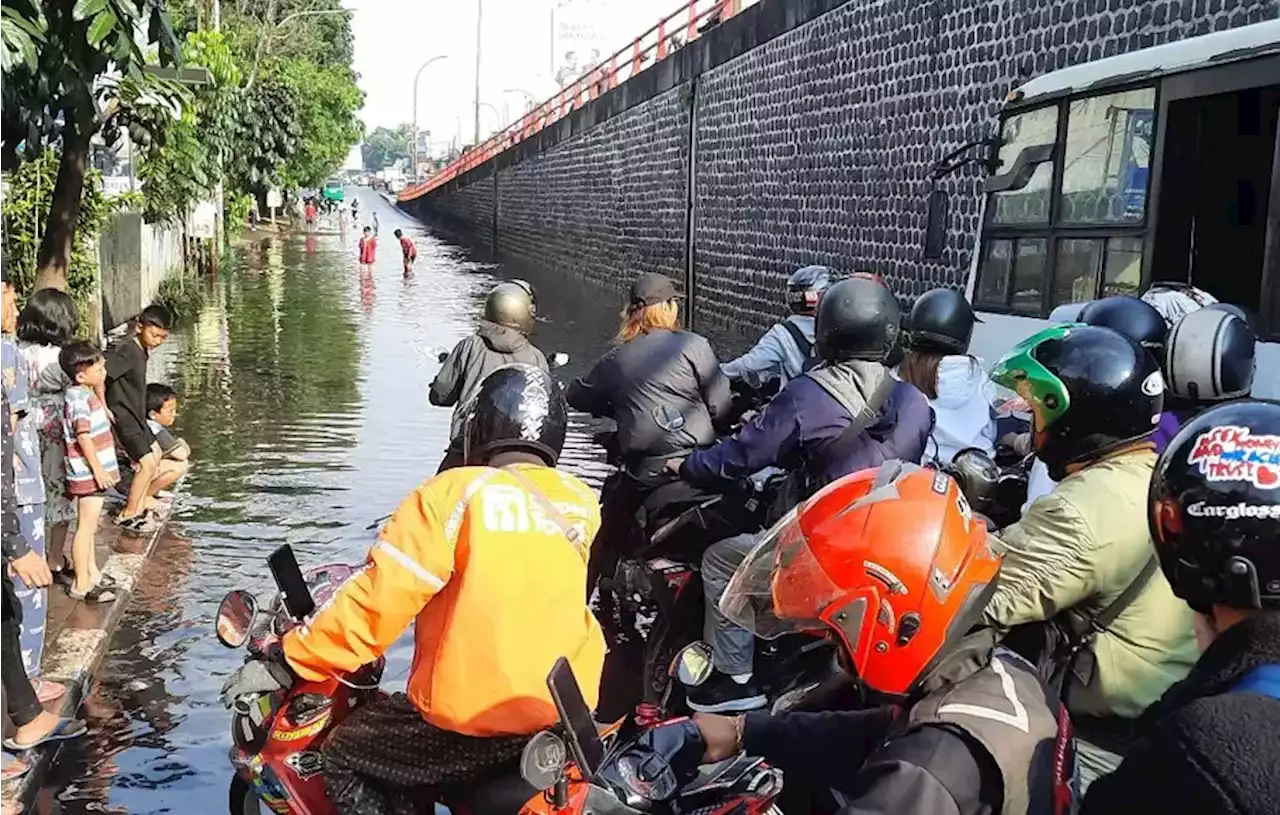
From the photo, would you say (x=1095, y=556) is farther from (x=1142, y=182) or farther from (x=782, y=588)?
(x=1142, y=182)

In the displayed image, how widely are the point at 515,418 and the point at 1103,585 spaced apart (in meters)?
1.30

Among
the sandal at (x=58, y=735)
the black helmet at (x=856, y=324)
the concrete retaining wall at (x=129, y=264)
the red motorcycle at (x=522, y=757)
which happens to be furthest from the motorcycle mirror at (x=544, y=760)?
the concrete retaining wall at (x=129, y=264)

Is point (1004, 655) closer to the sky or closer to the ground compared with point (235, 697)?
closer to the sky

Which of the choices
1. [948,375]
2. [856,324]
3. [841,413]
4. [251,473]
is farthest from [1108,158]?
[251,473]

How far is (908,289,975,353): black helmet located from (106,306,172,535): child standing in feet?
14.5

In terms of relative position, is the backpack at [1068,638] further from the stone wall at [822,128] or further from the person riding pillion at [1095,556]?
the stone wall at [822,128]

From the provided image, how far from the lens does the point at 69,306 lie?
611 centimetres

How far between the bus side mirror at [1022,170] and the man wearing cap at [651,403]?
2.70 m

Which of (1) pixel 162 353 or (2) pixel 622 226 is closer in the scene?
(1) pixel 162 353

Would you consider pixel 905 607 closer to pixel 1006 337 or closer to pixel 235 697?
pixel 235 697

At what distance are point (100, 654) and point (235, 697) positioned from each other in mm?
3097

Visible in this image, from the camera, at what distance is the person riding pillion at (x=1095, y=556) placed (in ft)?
8.59

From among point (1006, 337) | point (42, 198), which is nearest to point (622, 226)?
point (42, 198)

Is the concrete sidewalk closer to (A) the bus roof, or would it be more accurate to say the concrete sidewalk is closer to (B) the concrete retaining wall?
(A) the bus roof
